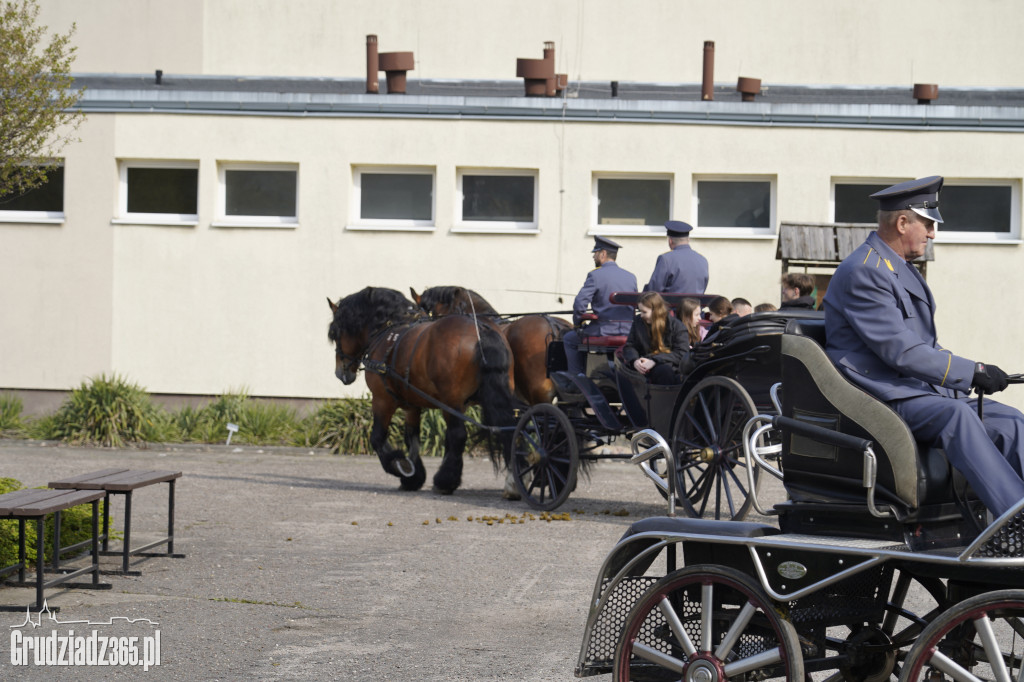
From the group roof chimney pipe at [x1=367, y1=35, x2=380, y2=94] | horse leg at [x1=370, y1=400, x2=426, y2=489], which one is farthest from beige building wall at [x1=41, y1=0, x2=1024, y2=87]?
horse leg at [x1=370, y1=400, x2=426, y2=489]

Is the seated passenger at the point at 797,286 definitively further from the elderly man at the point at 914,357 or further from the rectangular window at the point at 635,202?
the rectangular window at the point at 635,202

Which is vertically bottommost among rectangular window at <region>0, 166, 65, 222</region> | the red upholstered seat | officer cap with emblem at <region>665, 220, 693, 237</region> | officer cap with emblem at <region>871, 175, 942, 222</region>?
the red upholstered seat

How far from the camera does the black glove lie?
4191 mm

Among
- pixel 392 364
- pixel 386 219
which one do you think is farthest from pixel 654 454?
pixel 386 219

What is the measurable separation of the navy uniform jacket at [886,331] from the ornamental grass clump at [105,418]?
13071 mm

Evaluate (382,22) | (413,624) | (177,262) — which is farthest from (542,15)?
(413,624)

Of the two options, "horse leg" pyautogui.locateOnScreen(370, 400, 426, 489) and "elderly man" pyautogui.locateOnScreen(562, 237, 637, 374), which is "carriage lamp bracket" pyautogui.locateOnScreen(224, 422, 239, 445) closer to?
"horse leg" pyautogui.locateOnScreen(370, 400, 426, 489)

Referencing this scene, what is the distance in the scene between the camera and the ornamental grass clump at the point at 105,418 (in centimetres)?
1596

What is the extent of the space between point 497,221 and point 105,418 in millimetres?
5972

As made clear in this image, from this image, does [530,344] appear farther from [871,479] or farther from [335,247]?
[871,479]

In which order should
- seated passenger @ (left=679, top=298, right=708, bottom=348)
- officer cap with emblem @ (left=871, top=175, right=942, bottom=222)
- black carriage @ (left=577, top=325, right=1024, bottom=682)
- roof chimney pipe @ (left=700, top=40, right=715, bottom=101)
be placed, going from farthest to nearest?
roof chimney pipe @ (left=700, top=40, right=715, bottom=101), seated passenger @ (left=679, top=298, right=708, bottom=348), officer cap with emblem @ (left=871, top=175, right=942, bottom=222), black carriage @ (left=577, top=325, right=1024, bottom=682)

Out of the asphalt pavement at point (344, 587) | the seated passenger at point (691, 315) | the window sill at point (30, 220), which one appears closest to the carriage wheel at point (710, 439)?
the asphalt pavement at point (344, 587)

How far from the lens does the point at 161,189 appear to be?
701 inches

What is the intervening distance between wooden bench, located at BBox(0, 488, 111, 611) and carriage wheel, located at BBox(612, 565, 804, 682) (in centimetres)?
344
